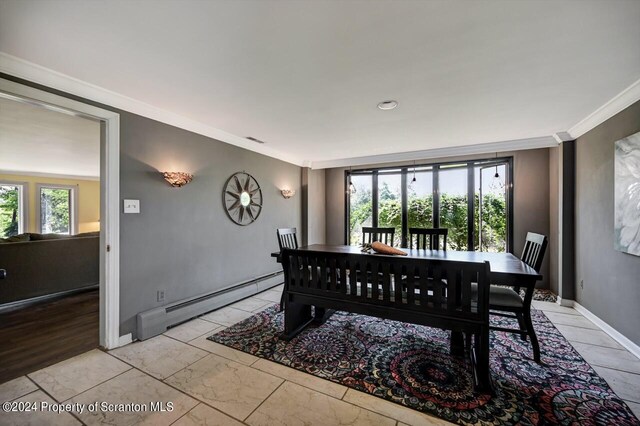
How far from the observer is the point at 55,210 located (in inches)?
281

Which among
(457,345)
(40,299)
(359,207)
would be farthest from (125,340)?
(359,207)

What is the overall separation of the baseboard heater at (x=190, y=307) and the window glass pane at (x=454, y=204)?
3.55m

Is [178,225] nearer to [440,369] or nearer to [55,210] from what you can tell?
[440,369]

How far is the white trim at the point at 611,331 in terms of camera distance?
2275 millimetres

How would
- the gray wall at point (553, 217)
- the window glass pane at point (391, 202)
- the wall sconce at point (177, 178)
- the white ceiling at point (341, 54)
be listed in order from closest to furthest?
the white ceiling at point (341, 54)
the wall sconce at point (177, 178)
the gray wall at point (553, 217)
the window glass pane at point (391, 202)

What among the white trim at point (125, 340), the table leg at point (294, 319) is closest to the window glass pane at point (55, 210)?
the white trim at point (125, 340)

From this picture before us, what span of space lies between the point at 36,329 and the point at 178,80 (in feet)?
10.3

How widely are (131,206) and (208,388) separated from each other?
6.09 feet

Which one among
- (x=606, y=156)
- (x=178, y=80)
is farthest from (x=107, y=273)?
(x=606, y=156)

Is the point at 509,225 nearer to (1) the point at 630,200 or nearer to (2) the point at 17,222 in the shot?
(1) the point at 630,200

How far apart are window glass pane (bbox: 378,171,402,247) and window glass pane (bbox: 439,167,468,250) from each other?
2.66ft

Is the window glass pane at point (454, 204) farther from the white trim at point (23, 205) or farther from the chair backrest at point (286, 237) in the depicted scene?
the white trim at point (23, 205)

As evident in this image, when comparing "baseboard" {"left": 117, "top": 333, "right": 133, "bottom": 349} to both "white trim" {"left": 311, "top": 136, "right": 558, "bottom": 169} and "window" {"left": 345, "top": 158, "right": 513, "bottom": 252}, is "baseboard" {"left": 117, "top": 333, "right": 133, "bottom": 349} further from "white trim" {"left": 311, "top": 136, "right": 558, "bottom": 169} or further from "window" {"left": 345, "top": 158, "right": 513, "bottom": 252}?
"window" {"left": 345, "top": 158, "right": 513, "bottom": 252}

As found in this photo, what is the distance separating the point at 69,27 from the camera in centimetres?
152
